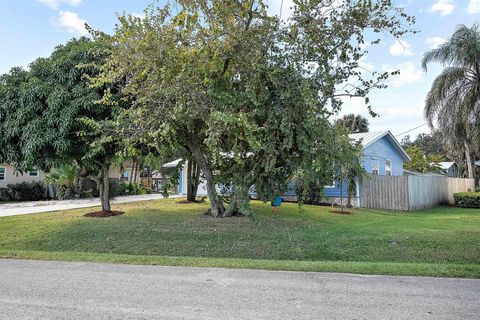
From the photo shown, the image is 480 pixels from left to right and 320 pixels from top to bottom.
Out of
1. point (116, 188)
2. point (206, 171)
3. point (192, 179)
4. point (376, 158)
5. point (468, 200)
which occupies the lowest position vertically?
point (468, 200)

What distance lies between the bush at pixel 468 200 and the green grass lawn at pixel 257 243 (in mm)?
8675

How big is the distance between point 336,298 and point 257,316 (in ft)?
3.83

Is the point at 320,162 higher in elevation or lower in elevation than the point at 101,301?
higher

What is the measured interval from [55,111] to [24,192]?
1534 cm

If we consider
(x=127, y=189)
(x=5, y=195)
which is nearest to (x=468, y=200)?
(x=127, y=189)

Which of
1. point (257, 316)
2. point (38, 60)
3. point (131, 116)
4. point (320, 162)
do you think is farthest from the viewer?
point (38, 60)

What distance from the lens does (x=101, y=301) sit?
4.30 metres

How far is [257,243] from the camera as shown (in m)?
9.11

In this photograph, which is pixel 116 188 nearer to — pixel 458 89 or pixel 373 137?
pixel 373 137

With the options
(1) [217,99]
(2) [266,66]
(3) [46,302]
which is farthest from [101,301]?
(2) [266,66]

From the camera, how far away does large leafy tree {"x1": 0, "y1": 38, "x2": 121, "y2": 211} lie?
10.4 meters

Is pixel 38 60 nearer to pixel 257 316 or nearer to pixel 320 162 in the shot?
pixel 320 162

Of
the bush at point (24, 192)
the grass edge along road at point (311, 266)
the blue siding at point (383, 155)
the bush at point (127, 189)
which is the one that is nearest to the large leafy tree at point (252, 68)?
the grass edge along road at point (311, 266)

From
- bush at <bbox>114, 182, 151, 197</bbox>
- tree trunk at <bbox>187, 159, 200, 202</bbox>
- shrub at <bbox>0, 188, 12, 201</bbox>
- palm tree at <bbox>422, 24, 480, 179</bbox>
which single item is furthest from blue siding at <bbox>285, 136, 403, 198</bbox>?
shrub at <bbox>0, 188, 12, 201</bbox>
